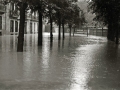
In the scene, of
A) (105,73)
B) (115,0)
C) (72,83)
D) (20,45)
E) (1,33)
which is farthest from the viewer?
(1,33)

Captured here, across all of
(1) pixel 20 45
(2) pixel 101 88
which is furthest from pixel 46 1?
(2) pixel 101 88

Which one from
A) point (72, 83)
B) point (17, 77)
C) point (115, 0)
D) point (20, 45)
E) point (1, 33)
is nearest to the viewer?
point (72, 83)

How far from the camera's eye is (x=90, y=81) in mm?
6898

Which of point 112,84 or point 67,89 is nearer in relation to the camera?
point 67,89

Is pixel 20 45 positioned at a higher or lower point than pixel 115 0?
lower

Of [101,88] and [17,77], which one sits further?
[17,77]

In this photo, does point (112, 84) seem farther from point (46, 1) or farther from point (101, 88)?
point (46, 1)

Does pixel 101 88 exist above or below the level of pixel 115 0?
below

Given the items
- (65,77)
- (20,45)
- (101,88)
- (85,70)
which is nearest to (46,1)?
(20,45)

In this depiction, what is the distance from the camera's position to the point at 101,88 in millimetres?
6137

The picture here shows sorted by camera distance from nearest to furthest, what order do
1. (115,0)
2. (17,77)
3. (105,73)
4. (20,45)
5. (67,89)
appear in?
(67,89), (17,77), (105,73), (20,45), (115,0)

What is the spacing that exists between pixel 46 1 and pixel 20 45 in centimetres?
425

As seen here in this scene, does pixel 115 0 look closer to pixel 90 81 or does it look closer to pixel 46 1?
pixel 46 1

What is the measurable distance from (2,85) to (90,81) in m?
2.45
